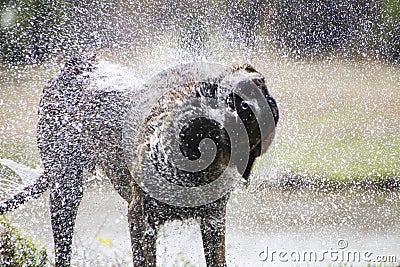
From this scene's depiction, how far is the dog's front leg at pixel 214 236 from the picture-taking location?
286 centimetres

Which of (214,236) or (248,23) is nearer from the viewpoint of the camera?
(214,236)

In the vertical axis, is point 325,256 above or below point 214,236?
below

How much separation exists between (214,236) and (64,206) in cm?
136

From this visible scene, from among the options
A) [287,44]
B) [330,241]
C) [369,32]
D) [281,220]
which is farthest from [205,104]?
[369,32]

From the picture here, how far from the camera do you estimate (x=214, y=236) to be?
295 cm

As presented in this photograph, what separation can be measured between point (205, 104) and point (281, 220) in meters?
2.86

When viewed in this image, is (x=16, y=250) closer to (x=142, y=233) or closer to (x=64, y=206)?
(x=64, y=206)

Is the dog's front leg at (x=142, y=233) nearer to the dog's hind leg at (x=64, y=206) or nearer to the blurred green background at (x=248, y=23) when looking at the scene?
the dog's hind leg at (x=64, y=206)

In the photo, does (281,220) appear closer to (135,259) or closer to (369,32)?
(135,259)

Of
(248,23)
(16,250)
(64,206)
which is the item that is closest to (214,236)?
(64,206)

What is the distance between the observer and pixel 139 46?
632 cm

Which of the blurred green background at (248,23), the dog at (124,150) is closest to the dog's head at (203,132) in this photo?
the dog at (124,150)

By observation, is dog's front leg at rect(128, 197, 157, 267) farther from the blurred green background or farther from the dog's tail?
the blurred green background

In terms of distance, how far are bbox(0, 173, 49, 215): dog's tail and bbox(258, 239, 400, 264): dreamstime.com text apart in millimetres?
1888
